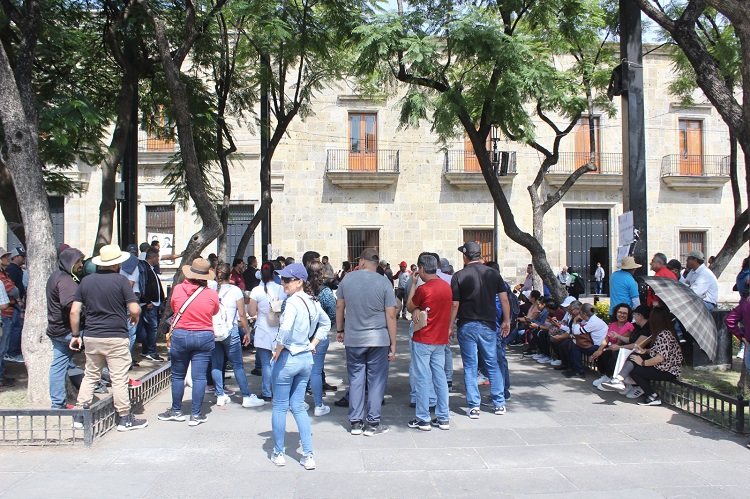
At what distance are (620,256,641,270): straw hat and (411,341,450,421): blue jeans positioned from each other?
3283mm

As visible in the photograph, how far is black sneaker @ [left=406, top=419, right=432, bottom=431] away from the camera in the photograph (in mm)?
6064

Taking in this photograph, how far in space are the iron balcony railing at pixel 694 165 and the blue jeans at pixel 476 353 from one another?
2077cm

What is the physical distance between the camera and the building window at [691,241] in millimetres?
24859

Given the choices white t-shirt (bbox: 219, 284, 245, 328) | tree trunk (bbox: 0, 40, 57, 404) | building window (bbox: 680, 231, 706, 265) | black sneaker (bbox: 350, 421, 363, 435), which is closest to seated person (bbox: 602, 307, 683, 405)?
black sneaker (bbox: 350, 421, 363, 435)

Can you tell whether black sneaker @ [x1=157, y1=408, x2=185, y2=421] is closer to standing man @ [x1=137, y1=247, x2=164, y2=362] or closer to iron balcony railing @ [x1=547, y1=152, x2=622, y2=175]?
standing man @ [x1=137, y1=247, x2=164, y2=362]

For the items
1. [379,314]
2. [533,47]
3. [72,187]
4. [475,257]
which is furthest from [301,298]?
[72,187]

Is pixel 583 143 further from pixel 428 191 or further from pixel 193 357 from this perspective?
pixel 193 357

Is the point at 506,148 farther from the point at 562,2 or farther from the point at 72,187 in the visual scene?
the point at 72,187

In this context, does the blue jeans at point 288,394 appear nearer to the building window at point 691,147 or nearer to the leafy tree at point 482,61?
the leafy tree at point 482,61

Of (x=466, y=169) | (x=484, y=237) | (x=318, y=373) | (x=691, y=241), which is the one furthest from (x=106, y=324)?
(x=691, y=241)

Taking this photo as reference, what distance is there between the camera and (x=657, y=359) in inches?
263

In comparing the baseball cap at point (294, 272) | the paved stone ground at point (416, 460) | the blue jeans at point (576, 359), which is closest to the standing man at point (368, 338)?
the paved stone ground at point (416, 460)

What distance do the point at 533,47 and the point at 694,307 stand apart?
610 centimetres

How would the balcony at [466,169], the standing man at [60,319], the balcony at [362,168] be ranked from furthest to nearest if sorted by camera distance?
the balcony at [466,169] < the balcony at [362,168] < the standing man at [60,319]
